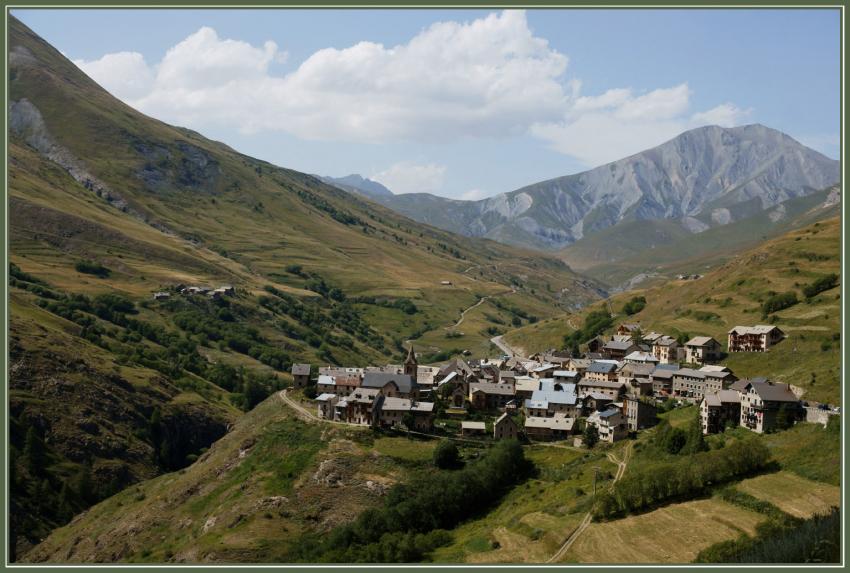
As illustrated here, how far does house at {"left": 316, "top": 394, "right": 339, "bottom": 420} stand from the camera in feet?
394

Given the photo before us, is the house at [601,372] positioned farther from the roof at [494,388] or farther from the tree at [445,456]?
the tree at [445,456]

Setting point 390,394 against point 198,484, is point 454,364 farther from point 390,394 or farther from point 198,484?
point 198,484

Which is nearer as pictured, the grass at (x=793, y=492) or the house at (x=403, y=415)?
the grass at (x=793, y=492)

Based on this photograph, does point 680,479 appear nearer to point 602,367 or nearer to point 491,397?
point 491,397

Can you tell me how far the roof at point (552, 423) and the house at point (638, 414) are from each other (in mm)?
7777

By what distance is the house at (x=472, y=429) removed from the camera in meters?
115

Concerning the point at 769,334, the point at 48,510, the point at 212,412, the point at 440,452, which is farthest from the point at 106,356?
the point at 769,334

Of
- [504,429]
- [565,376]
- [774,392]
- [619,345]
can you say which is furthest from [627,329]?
[774,392]

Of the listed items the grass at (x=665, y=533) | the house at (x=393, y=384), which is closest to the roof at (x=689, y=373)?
the grass at (x=665, y=533)

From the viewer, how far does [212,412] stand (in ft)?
582

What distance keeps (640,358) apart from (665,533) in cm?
6793

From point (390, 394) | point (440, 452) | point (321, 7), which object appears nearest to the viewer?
point (321, 7)

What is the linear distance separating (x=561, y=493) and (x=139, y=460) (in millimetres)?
94258

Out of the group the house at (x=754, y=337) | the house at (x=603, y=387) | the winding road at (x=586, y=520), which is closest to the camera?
the winding road at (x=586, y=520)
